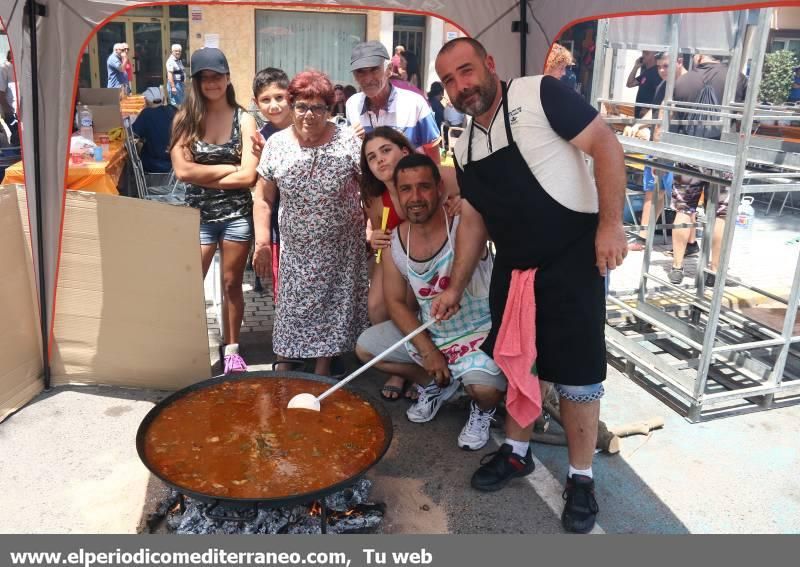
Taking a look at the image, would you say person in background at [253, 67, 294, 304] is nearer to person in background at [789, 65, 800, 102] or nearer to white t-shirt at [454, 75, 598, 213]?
white t-shirt at [454, 75, 598, 213]

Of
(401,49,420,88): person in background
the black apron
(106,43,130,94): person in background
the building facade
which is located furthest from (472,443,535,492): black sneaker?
the building facade

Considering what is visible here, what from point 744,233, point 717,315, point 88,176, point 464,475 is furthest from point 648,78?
point 464,475

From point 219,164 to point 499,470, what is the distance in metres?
2.41

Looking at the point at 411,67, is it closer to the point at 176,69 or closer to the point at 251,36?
the point at 251,36

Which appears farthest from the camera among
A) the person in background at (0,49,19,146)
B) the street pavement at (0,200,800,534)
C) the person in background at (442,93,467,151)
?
the person in background at (442,93,467,151)

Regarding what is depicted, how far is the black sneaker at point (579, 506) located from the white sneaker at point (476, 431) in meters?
0.65

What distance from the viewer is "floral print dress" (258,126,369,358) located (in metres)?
3.91

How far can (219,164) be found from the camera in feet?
13.9

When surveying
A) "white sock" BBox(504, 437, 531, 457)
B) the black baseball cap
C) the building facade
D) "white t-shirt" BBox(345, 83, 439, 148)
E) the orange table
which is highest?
the building facade

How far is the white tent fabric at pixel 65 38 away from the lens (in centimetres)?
367

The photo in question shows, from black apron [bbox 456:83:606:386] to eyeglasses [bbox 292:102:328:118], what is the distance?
1052 millimetres

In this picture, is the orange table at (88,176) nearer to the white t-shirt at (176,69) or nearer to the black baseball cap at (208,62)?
the black baseball cap at (208,62)

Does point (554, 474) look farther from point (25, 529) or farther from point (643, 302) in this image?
point (25, 529)

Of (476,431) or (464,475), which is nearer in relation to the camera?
(464,475)
